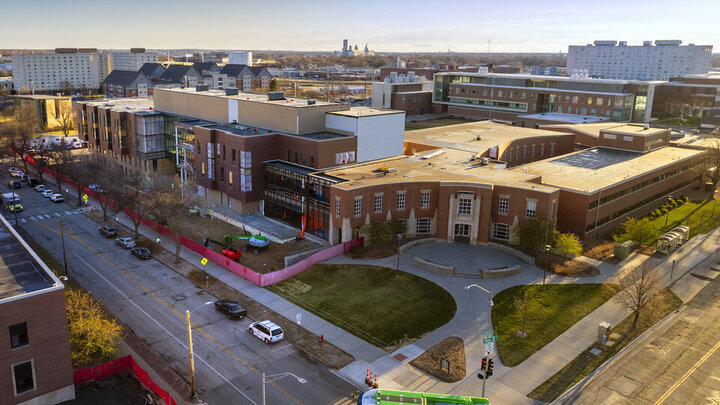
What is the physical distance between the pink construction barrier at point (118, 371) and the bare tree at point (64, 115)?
12463cm

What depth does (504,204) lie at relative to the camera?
6084cm

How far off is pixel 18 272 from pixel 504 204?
1867 inches

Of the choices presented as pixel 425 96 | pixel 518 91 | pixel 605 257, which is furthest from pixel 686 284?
pixel 425 96

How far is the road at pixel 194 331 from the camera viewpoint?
36.2 metres

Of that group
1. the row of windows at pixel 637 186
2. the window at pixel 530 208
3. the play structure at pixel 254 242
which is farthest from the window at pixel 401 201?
the row of windows at pixel 637 186

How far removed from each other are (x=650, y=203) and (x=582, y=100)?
68334 mm

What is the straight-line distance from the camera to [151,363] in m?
39.0

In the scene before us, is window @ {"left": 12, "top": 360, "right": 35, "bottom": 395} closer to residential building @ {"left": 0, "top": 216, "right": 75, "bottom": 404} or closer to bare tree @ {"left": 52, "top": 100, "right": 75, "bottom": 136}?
residential building @ {"left": 0, "top": 216, "right": 75, "bottom": 404}

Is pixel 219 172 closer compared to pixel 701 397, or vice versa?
pixel 701 397

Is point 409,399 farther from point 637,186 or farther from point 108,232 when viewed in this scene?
point 637,186

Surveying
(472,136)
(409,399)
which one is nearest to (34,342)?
(409,399)

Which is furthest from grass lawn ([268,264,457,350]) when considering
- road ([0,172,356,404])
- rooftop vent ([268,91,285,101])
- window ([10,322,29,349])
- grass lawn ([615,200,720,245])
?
rooftop vent ([268,91,285,101])

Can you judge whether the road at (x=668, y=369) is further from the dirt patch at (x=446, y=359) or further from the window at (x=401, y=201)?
the window at (x=401, y=201)

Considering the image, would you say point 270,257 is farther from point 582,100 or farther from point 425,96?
point 425,96
